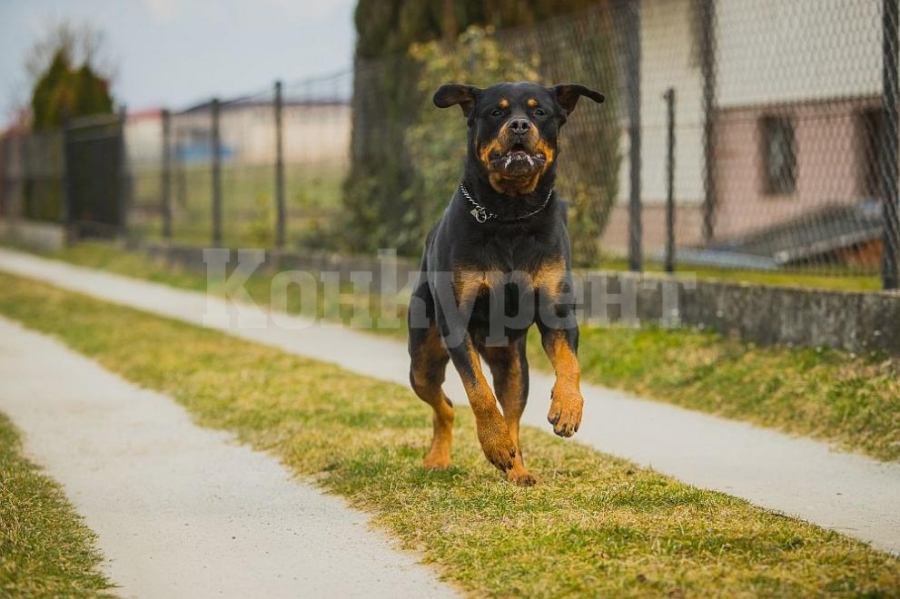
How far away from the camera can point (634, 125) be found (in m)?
11.2

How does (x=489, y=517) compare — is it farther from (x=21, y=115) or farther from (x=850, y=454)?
(x=21, y=115)

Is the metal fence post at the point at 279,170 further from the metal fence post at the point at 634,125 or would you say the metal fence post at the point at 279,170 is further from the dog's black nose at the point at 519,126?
the dog's black nose at the point at 519,126

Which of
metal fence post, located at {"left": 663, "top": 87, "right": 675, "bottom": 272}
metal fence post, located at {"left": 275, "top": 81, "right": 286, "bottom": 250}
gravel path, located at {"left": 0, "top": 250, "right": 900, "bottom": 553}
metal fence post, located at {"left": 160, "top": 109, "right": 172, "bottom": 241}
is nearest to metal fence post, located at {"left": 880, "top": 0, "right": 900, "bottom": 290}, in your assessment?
gravel path, located at {"left": 0, "top": 250, "right": 900, "bottom": 553}

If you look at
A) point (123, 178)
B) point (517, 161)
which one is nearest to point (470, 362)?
point (517, 161)

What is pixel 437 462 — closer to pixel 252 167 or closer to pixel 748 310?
pixel 748 310

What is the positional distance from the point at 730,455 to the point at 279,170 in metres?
11.8

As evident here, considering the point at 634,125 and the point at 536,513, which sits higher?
the point at 634,125

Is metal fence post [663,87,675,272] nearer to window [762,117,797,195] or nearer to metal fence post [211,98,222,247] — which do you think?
window [762,117,797,195]

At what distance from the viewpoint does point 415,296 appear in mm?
6406

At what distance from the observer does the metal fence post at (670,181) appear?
10.7 m

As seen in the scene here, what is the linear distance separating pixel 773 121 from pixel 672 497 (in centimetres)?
741

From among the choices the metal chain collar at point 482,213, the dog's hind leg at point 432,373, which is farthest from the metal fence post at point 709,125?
the metal chain collar at point 482,213

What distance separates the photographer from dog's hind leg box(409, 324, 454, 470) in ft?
20.7

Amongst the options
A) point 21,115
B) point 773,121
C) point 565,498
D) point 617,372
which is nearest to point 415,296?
point 565,498
